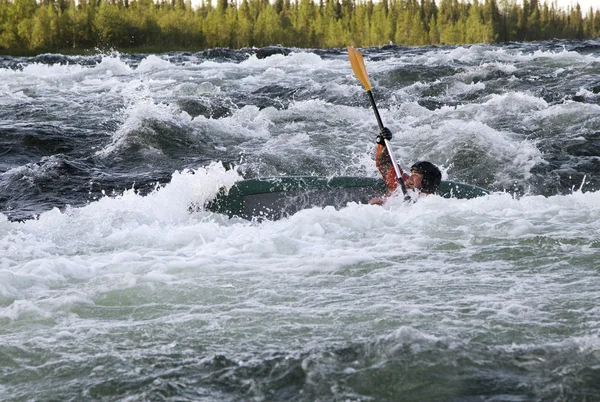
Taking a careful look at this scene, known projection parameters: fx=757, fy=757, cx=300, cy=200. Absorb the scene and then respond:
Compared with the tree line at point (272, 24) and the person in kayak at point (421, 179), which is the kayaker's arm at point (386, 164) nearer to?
the person in kayak at point (421, 179)

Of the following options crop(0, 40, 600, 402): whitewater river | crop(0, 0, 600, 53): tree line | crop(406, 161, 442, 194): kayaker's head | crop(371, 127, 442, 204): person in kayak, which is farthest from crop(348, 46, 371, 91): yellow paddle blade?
crop(0, 0, 600, 53): tree line

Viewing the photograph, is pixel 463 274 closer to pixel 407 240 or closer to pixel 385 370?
pixel 407 240

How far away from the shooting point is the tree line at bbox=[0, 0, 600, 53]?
56.1m

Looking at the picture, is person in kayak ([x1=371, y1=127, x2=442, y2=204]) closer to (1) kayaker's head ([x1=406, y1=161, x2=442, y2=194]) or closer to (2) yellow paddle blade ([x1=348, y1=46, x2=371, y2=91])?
(1) kayaker's head ([x1=406, y1=161, x2=442, y2=194])

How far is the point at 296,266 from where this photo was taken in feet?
14.9

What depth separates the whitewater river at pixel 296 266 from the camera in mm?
3012

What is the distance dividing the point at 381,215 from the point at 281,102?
6.85m

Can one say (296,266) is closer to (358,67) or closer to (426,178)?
(426,178)

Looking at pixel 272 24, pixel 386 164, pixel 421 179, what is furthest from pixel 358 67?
pixel 272 24

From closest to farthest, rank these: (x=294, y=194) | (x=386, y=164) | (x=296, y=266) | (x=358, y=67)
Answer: (x=296, y=266), (x=294, y=194), (x=386, y=164), (x=358, y=67)

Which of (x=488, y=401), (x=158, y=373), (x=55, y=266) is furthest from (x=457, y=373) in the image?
(x=55, y=266)

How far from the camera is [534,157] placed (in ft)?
28.3

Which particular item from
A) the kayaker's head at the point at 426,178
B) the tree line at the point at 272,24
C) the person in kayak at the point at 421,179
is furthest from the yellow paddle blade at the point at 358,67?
the tree line at the point at 272,24

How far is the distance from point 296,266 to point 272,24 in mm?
65474
